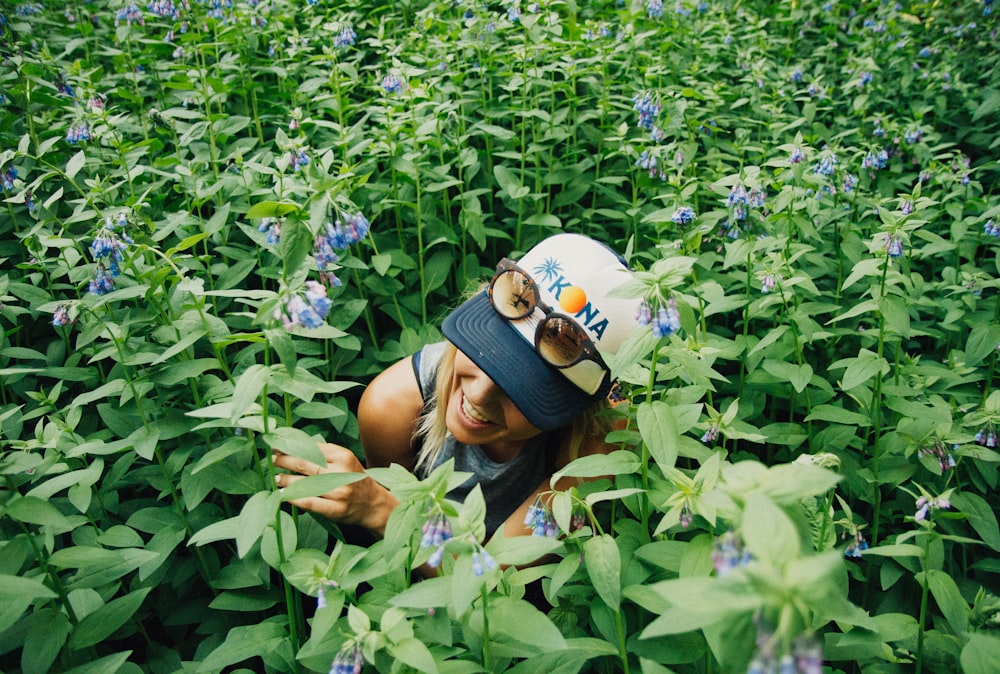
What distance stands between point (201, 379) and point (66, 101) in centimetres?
229

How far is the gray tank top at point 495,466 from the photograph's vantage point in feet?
9.63

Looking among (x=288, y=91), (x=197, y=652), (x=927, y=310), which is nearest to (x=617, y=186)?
(x=927, y=310)

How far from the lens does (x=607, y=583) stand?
1793 mm

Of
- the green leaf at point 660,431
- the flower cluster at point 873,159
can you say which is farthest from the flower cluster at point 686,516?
the flower cluster at point 873,159

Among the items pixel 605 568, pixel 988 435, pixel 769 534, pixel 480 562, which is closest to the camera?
pixel 769 534

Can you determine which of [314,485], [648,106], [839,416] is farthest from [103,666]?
[648,106]

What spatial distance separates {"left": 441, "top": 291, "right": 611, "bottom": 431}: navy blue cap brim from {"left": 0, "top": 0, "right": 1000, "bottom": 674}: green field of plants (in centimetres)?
21

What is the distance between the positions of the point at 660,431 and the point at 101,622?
1793 mm

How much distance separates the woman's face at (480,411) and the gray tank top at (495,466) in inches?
14.7

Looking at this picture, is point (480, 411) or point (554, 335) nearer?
point (554, 335)

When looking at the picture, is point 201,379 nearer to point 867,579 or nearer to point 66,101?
point 66,101

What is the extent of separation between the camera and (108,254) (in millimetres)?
2340

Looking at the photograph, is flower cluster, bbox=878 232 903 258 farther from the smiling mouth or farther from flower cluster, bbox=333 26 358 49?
flower cluster, bbox=333 26 358 49

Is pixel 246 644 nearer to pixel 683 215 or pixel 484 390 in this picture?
pixel 484 390
